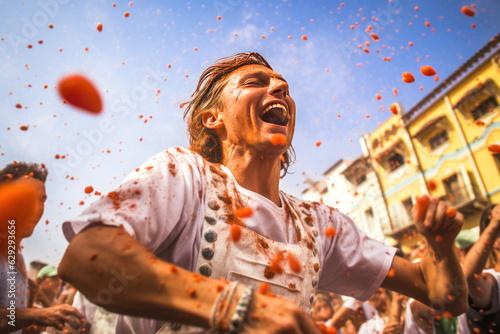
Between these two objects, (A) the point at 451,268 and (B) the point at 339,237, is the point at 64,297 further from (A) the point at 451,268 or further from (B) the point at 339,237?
(A) the point at 451,268

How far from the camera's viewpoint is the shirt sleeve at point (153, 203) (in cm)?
117

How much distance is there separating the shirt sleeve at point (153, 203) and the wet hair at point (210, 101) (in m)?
0.85

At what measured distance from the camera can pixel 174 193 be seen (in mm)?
1430

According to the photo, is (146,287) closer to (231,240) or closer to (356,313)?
(231,240)

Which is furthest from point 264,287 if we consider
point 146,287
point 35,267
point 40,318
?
point 35,267

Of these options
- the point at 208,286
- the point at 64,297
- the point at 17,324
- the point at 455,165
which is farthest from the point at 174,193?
the point at 455,165

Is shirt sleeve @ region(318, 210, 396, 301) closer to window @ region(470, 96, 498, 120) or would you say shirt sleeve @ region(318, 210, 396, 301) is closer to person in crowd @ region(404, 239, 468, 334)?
person in crowd @ region(404, 239, 468, 334)

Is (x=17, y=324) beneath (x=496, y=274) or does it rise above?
above

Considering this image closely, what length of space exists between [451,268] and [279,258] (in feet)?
3.59

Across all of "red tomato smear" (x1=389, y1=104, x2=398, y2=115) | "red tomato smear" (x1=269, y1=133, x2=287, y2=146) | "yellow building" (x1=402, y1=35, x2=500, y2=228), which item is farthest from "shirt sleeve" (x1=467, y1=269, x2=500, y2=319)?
"yellow building" (x1=402, y1=35, x2=500, y2=228)

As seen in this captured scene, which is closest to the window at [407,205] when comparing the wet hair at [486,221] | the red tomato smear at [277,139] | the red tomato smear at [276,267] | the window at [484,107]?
the window at [484,107]

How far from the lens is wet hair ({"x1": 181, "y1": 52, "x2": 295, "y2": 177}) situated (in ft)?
8.29

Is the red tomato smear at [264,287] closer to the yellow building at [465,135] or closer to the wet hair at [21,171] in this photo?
the wet hair at [21,171]

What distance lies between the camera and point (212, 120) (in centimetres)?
250
